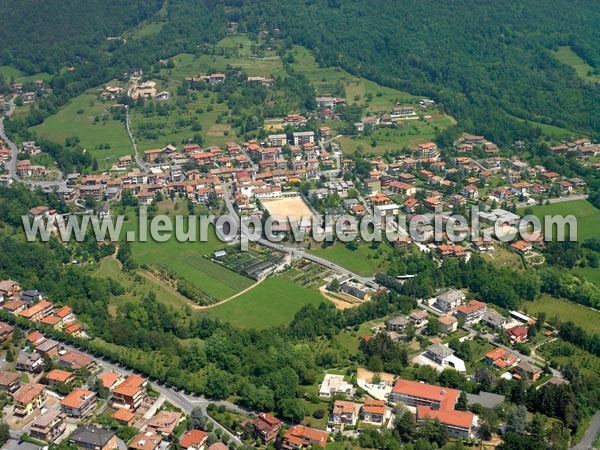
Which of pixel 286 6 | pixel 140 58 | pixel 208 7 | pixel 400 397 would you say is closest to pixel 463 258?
pixel 400 397

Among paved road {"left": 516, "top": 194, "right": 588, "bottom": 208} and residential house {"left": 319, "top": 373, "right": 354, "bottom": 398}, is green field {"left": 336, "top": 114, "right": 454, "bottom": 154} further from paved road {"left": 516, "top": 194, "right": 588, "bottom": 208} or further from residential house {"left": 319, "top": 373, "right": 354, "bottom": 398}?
residential house {"left": 319, "top": 373, "right": 354, "bottom": 398}

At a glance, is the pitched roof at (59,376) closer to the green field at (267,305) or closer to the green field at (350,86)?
the green field at (267,305)

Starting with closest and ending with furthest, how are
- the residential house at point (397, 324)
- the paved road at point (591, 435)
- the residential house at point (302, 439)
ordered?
the residential house at point (302, 439) < the paved road at point (591, 435) < the residential house at point (397, 324)

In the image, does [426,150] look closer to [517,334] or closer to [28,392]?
[517,334]

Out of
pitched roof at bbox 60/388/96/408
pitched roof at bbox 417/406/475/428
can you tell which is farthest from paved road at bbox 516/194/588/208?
pitched roof at bbox 60/388/96/408

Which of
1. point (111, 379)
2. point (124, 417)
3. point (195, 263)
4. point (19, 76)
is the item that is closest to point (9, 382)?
point (111, 379)

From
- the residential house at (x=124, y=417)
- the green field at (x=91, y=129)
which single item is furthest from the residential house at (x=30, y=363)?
the green field at (x=91, y=129)

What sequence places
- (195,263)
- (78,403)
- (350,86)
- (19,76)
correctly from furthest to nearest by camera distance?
(19,76), (350,86), (195,263), (78,403)
